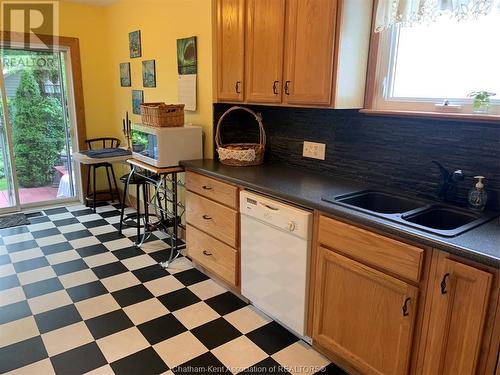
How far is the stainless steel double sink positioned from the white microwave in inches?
54.9

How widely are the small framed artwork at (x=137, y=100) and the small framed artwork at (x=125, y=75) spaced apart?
182 millimetres

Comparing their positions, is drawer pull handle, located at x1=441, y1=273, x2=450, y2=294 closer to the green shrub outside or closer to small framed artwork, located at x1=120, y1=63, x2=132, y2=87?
small framed artwork, located at x1=120, y1=63, x2=132, y2=87

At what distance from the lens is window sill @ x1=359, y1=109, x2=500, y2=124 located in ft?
5.41

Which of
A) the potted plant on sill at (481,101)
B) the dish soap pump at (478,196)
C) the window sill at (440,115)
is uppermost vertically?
the potted plant on sill at (481,101)

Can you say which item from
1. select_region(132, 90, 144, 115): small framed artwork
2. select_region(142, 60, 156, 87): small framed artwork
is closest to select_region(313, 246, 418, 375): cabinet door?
select_region(142, 60, 156, 87): small framed artwork

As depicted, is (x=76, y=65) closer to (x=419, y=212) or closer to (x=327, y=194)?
(x=327, y=194)

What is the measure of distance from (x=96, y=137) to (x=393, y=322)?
161 inches

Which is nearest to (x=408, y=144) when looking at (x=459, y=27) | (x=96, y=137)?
(x=459, y=27)

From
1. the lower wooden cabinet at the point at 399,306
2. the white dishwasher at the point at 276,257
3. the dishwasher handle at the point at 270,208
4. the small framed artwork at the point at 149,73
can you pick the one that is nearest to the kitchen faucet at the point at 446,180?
the lower wooden cabinet at the point at 399,306

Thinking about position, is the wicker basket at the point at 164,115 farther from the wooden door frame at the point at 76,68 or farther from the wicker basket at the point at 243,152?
the wooden door frame at the point at 76,68

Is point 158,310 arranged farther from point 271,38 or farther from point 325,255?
point 271,38

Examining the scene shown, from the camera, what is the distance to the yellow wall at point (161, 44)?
292cm

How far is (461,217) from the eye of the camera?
175 cm

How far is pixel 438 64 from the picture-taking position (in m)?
1.92
